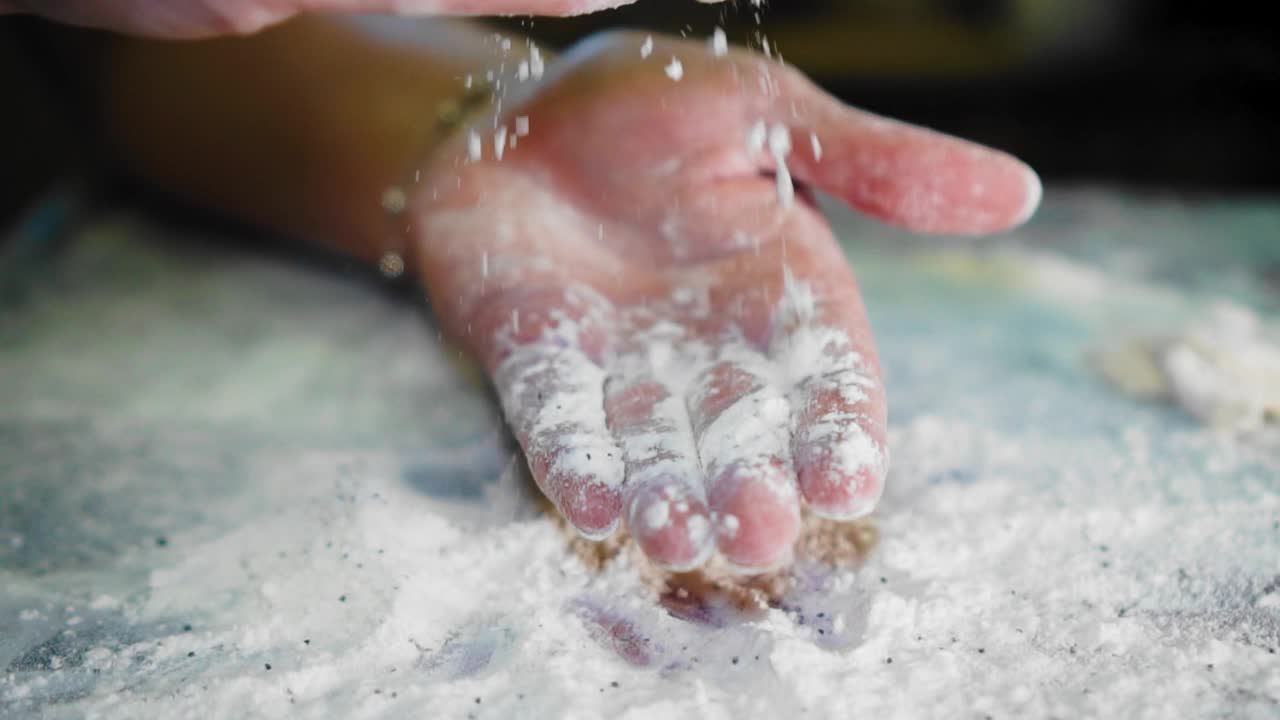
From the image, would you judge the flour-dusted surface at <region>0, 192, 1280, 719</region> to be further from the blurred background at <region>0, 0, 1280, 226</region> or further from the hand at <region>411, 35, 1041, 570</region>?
the blurred background at <region>0, 0, 1280, 226</region>

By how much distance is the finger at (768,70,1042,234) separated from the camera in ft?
2.59

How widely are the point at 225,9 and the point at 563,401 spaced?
0.34 metres

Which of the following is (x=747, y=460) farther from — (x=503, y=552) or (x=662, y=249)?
(x=662, y=249)

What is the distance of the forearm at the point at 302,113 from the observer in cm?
119

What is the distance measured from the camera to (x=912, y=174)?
0.80m

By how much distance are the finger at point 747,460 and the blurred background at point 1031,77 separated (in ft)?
3.61

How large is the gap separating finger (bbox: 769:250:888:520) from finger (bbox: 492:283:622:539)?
4.9 inches

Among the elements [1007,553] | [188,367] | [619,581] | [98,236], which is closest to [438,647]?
[619,581]

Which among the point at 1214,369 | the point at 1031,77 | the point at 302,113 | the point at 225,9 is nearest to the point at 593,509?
the point at 225,9

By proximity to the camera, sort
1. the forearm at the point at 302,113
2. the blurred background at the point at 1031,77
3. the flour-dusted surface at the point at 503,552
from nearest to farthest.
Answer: the flour-dusted surface at the point at 503,552
the forearm at the point at 302,113
the blurred background at the point at 1031,77

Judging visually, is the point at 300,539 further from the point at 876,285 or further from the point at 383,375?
the point at 876,285

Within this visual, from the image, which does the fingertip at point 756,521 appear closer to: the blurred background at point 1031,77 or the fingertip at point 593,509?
the fingertip at point 593,509

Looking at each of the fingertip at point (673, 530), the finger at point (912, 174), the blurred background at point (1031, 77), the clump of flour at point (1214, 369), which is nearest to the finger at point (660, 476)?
the fingertip at point (673, 530)

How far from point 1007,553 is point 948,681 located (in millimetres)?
146
